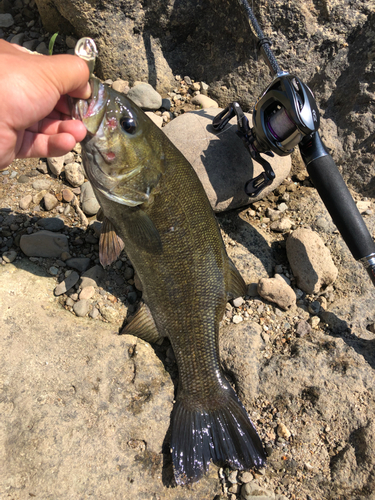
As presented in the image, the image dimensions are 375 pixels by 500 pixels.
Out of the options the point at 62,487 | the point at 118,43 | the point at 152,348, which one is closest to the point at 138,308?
the point at 152,348

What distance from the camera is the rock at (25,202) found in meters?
3.82

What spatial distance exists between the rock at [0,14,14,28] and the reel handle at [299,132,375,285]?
457 cm

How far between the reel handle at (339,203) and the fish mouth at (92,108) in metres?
2.03

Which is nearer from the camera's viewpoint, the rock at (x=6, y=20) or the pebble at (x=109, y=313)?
the pebble at (x=109, y=313)

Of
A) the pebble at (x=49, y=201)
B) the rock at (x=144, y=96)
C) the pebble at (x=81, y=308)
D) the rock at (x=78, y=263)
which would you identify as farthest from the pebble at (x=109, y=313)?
the rock at (x=144, y=96)

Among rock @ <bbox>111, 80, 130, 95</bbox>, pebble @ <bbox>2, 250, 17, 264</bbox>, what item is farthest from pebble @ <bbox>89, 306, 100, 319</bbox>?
rock @ <bbox>111, 80, 130, 95</bbox>

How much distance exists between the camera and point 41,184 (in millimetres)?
3996

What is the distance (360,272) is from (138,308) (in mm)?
2454

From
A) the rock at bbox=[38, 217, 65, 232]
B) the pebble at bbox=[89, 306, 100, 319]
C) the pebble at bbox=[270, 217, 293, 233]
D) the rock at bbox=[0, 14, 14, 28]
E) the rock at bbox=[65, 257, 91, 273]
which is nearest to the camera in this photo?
the pebble at bbox=[89, 306, 100, 319]

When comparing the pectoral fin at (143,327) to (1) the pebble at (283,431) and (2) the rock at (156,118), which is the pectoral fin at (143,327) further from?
(2) the rock at (156,118)

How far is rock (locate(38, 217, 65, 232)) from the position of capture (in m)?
3.74

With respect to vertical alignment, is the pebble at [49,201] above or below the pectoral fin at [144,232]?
below

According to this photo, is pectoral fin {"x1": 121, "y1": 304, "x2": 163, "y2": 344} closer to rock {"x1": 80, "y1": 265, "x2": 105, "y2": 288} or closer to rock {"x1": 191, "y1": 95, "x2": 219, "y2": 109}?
rock {"x1": 80, "y1": 265, "x2": 105, "y2": 288}

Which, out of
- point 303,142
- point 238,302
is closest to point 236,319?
point 238,302
